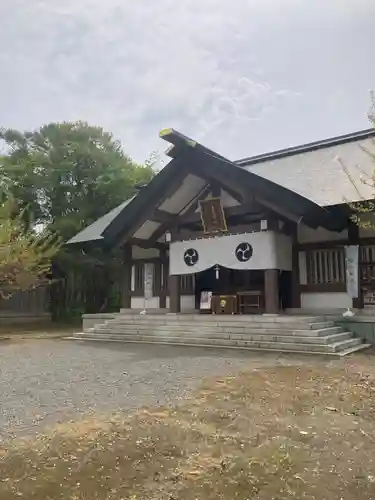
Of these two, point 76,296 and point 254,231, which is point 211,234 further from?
point 76,296

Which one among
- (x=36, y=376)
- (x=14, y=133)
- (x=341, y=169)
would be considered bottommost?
(x=36, y=376)

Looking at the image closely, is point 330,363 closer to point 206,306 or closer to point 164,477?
point 164,477

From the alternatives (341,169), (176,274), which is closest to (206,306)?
(176,274)

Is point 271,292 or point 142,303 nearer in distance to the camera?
point 271,292

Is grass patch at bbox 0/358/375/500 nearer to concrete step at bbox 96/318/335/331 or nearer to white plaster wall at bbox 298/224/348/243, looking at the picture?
concrete step at bbox 96/318/335/331

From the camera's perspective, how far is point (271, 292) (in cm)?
998

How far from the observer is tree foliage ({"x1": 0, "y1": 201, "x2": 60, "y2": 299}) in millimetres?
12469

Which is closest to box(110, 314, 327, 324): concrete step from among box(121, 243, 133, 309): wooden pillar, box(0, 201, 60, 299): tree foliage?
box(121, 243, 133, 309): wooden pillar

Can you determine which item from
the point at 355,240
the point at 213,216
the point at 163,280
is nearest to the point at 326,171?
the point at 355,240

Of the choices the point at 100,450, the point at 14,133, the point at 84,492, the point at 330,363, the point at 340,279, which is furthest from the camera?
the point at 14,133

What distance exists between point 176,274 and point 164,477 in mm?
8957

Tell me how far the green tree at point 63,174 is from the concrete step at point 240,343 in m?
8.32

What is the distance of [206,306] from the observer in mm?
12258

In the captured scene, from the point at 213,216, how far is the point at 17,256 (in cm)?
601
